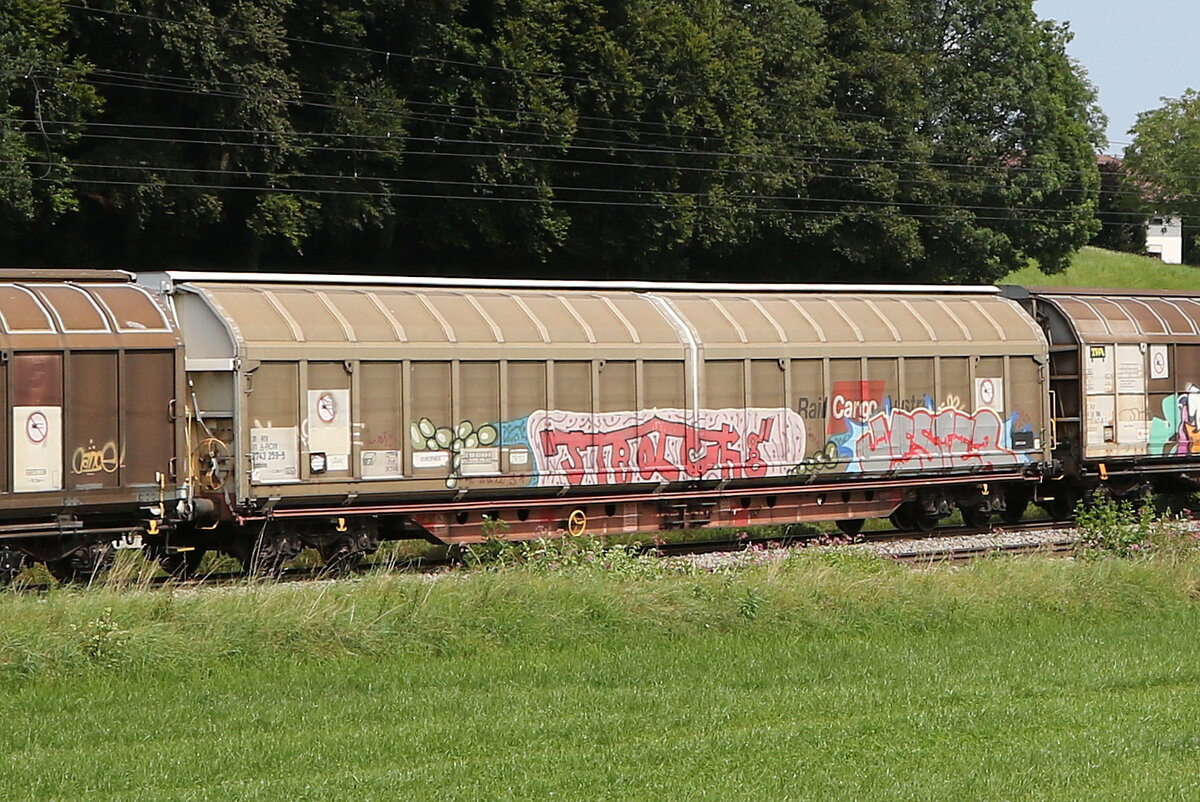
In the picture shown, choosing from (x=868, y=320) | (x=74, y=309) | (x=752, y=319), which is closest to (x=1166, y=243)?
(x=868, y=320)

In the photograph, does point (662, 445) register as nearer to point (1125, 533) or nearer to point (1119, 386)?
point (1125, 533)

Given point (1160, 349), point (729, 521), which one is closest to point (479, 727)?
point (729, 521)

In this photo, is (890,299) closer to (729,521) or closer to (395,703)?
(729,521)

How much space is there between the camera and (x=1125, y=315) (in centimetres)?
2367

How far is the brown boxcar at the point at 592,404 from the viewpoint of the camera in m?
17.0

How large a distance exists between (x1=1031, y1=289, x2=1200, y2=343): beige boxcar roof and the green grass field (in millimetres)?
8144

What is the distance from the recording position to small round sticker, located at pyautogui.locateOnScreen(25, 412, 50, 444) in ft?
51.0

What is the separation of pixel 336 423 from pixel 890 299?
882 cm

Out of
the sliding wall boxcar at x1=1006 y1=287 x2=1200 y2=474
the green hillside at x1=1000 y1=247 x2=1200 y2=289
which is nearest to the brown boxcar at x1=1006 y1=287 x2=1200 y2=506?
the sliding wall boxcar at x1=1006 y1=287 x2=1200 y2=474

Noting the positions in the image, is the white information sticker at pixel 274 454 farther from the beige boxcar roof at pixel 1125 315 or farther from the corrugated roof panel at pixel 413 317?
the beige boxcar roof at pixel 1125 315

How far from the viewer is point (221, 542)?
1759 cm

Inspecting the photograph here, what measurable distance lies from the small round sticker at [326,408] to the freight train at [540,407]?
0.19 feet

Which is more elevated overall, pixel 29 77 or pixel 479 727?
pixel 29 77

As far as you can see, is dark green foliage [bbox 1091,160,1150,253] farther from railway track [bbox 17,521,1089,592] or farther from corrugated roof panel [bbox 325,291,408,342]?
corrugated roof panel [bbox 325,291,408,342]
